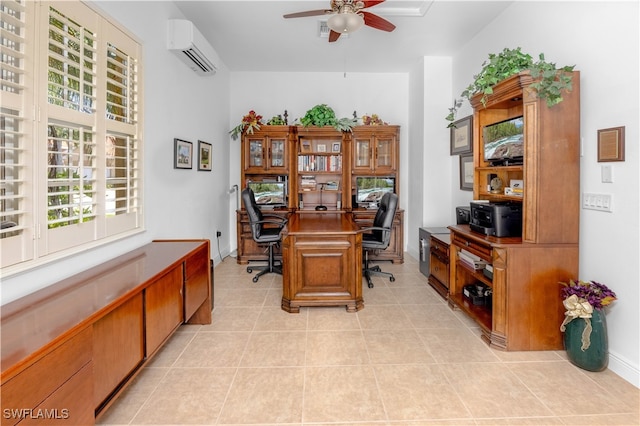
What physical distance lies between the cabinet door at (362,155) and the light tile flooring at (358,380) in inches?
107

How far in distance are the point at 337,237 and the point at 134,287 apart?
71.2 inches

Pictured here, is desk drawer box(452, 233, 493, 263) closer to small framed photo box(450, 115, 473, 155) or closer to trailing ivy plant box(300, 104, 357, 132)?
small framed photo box(450, 115, 473, 155)

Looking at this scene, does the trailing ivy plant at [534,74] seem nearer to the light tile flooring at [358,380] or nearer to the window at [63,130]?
the light tile flooring at [358,380]

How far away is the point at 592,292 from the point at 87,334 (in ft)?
9.33

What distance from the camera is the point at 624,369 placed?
82.4 inches

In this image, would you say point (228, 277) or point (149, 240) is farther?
point (228, 277)

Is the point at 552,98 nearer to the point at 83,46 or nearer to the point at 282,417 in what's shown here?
the point at 282,417

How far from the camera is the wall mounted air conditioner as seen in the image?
3209 millimetres

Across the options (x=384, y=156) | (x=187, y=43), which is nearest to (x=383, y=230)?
(x=384, y=156)

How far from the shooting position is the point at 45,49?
172cm

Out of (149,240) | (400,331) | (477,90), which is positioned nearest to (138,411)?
(149,240)

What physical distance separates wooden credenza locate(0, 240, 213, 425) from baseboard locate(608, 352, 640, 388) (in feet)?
9.54

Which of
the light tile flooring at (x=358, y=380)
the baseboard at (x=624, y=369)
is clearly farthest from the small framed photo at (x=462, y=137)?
the baseboard at (x=624, y=369)

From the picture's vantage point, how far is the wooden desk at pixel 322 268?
3.11 metres
